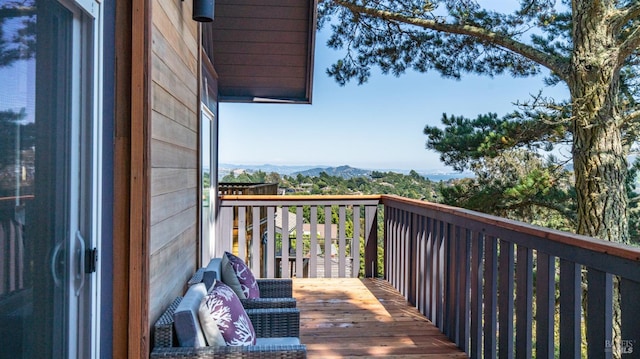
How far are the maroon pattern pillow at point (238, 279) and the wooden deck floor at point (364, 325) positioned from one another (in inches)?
22.8

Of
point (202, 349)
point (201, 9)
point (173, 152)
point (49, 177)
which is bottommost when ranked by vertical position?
point (202, 349)

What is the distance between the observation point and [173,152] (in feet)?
7.00

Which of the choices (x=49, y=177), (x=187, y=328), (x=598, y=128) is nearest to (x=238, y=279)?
(x=187, y=328)

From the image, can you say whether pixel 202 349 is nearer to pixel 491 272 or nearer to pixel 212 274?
pixel 212 274

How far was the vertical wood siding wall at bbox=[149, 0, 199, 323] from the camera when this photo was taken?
1791 millimetres

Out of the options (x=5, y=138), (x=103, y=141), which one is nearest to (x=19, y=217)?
(x=5, y=138)

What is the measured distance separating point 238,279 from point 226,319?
0.82 metres

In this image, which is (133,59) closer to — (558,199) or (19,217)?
(19,217)

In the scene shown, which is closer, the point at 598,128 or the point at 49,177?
the point at 49,177

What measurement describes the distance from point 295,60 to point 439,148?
16.3 feet

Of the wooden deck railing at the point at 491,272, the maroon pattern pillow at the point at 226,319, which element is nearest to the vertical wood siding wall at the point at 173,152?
the maroon pattern pillow at the point at 226,319

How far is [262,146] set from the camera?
26578mm

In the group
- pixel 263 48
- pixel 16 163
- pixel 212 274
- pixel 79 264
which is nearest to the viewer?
pixel 16 163

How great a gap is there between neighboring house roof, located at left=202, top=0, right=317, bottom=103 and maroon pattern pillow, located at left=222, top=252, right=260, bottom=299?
213cm
